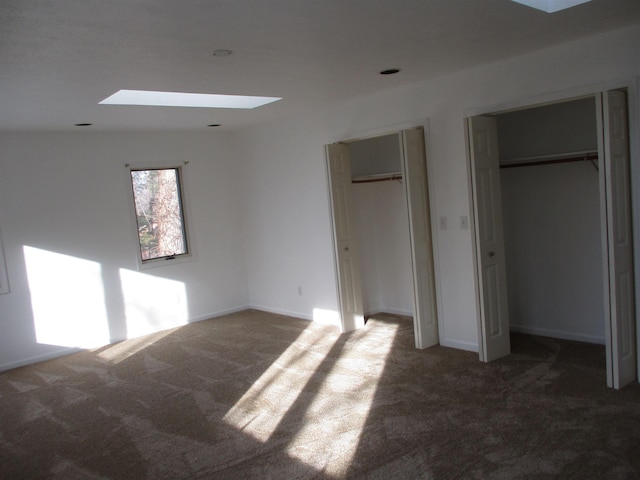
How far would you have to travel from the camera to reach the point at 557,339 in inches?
188

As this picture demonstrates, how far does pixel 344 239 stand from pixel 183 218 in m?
2.21

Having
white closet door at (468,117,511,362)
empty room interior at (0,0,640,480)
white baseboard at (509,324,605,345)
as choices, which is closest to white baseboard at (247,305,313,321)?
empty room interior at (0,0,640,480)

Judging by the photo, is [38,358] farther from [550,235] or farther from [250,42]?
[550,235]

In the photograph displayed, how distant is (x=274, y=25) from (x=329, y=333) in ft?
11.7

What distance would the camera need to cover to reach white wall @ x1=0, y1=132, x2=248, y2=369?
17.8ft

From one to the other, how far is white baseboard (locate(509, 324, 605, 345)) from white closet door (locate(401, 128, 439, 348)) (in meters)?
0.83

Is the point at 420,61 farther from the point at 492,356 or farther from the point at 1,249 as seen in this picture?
the point at 1,249

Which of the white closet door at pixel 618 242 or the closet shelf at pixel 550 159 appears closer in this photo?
the white closet door at pixel 618 242

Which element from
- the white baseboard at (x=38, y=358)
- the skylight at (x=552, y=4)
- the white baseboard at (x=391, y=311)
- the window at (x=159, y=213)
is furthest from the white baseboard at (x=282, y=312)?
the skylight at (x=552, y=4)

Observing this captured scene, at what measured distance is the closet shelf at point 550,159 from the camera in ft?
14.1

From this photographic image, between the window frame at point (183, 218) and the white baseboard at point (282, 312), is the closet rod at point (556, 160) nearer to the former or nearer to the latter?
the white baseboard at point (282, 312)

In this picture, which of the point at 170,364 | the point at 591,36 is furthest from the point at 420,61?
the point at 170,364

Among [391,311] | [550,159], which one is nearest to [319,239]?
[391,311]

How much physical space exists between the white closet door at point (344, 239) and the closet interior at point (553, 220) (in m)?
1.50
